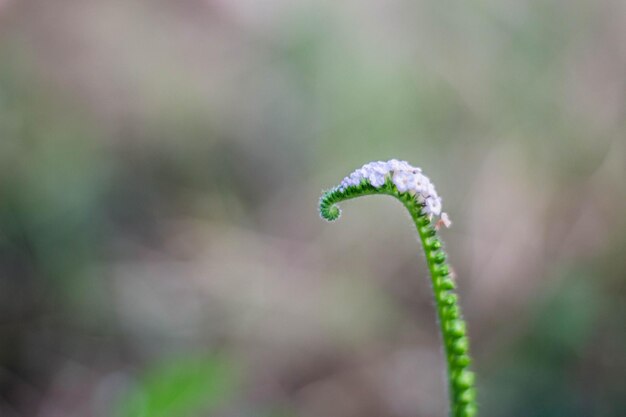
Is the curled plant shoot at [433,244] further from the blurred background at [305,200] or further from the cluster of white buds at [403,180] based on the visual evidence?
the blurred background at [305,200]

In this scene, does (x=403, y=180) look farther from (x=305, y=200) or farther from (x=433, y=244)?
(x=305, y=200)

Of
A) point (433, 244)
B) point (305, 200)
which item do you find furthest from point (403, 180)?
point (305, 200)

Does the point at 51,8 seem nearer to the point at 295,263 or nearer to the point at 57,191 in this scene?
the point at 57,191

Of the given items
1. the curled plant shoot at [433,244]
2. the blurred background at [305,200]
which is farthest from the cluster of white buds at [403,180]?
the blurred background at [305,200]

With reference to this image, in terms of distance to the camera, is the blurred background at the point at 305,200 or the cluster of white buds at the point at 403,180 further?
the blurred background at the point at 305,200

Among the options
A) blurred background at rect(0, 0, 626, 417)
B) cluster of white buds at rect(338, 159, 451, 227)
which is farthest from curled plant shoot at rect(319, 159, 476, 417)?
blurred background at rect(0, 0, 626, 417)

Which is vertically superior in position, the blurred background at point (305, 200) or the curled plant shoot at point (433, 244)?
the blurred background at point (305, 200)
